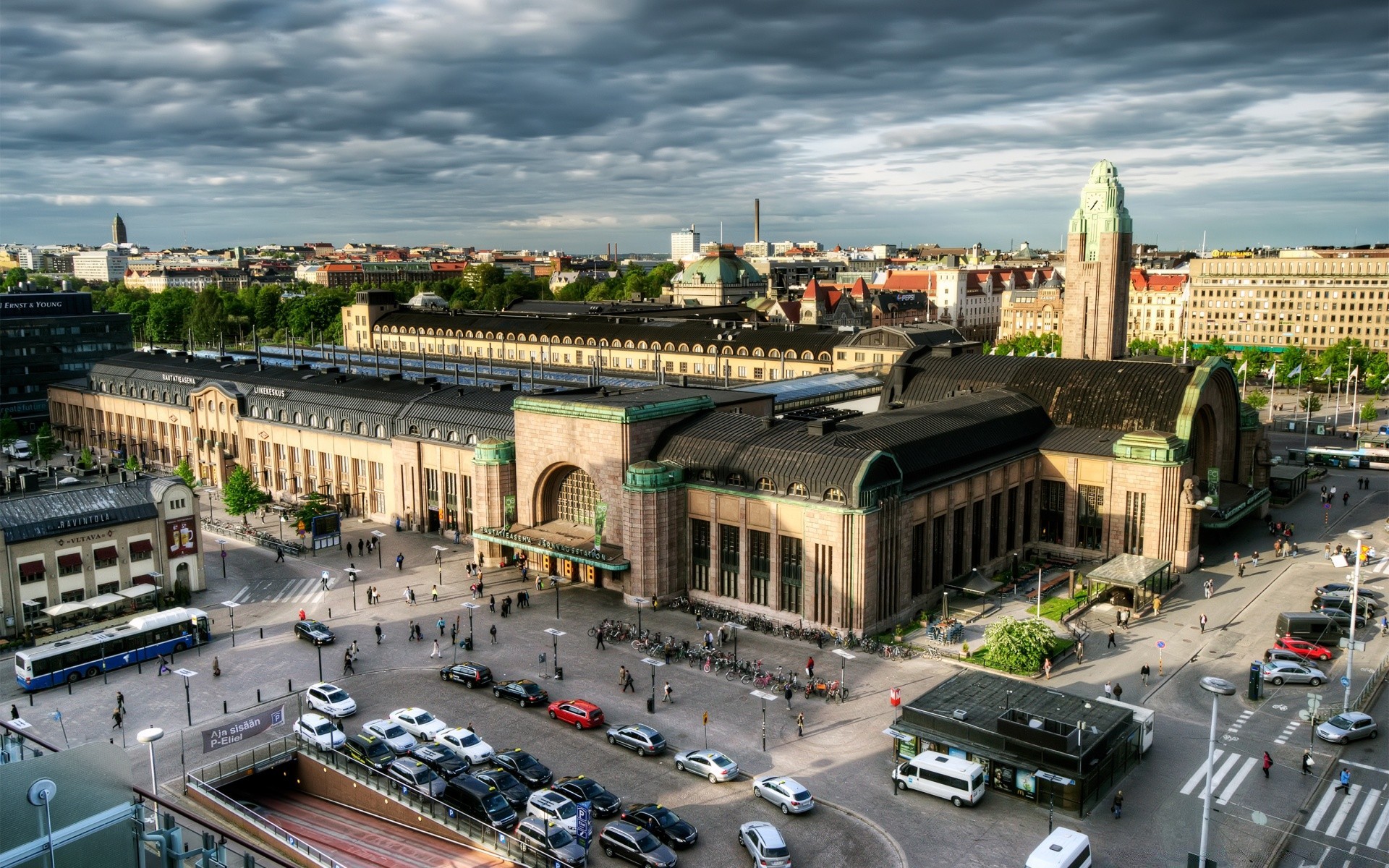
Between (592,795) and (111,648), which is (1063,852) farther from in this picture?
(111,648)

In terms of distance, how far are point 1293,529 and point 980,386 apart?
28.3 meters

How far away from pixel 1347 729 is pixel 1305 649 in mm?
11732

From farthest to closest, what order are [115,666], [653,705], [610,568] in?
[610,568]
[115,666]
[653,705]

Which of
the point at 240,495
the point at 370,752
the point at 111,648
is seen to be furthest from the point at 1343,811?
the point at 240,495

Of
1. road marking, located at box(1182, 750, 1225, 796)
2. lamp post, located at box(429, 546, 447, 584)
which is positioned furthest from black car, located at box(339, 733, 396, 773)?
road marking, located at box(1182, 750, 1225, 796)

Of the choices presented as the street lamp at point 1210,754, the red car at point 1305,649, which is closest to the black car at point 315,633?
the street lamp at point 1210,754

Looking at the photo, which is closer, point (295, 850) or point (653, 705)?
point (295, 850)

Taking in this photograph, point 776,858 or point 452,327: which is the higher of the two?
point 452,327

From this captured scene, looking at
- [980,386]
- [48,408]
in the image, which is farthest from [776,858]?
[48,408]

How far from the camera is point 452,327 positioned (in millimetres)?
180875

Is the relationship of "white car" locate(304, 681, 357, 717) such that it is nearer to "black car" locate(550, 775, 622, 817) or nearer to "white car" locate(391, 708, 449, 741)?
"white car" locate(391, 708, 449, 741)

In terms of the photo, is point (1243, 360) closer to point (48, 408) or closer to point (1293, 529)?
point (1293, 529)

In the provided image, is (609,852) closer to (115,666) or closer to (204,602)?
(115,666)

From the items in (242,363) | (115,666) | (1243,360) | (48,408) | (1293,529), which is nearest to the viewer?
(115,666)
